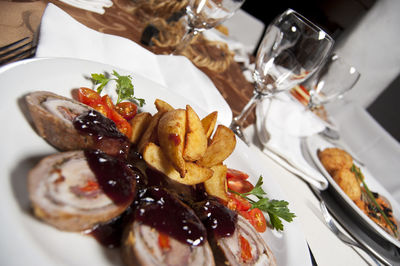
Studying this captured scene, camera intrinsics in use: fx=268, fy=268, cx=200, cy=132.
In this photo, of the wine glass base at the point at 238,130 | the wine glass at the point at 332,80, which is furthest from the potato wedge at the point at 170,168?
the wine glass at the point at 332,80

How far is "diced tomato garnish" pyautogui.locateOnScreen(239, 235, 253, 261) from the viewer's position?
3.32ft

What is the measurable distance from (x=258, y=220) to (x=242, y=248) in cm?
29

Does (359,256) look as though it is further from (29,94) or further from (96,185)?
Result: (29,94)

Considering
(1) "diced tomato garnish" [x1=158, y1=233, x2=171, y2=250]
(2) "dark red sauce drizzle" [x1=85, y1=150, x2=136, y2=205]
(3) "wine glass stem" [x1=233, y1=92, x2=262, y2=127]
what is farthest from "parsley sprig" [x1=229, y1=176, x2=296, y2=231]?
(3) "wine glass stem" [x1=233, y1=92, x2=262, y2=127]

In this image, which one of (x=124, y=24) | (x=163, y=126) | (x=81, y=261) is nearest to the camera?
(x=81, y=261)

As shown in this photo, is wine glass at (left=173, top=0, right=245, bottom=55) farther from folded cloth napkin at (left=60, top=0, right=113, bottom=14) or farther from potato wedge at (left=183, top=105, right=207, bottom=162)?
potato wedge at (left=183, top=105, right=207, bottom=162)

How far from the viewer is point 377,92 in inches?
315

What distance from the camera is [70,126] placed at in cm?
89

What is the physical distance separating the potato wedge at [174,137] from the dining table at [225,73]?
→ 681 millimetres

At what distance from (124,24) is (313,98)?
2.30 meters

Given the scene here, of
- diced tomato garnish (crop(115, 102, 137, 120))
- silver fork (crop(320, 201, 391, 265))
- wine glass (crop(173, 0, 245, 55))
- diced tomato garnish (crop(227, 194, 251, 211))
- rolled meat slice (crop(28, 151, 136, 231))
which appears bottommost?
silver fork (crop(320, 201, 391, 265))

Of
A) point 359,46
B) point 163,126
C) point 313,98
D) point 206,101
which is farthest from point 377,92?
point 163,126

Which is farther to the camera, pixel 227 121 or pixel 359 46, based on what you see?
pixel 359 46

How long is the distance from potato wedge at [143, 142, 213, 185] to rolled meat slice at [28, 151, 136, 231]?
19 centimetres
